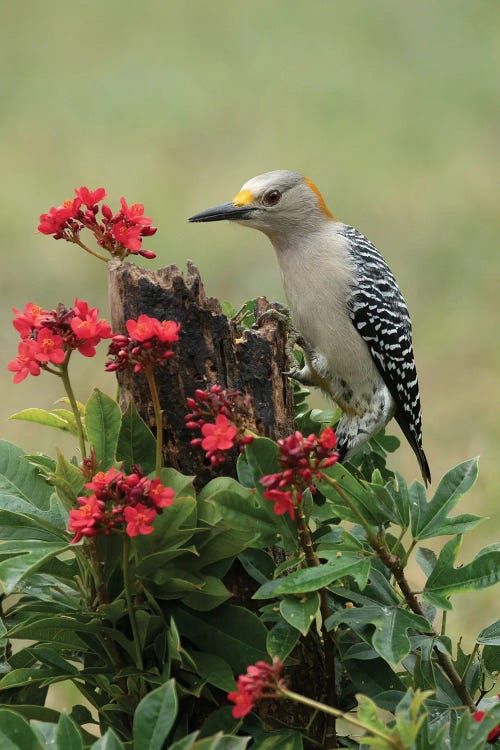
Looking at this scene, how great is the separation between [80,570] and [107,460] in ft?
0.81

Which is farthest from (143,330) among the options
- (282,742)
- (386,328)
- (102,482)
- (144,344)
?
(386,328)

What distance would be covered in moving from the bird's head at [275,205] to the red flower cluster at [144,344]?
66.2 inches

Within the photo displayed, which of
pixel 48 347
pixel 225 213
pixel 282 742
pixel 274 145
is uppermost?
pixel 274 145

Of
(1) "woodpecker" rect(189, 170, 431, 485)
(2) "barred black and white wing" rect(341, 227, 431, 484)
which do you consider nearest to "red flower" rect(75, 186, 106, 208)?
(1) "woodpecker" rect(189, 170, 431, 485)

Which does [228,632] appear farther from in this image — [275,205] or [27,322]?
[275,205]

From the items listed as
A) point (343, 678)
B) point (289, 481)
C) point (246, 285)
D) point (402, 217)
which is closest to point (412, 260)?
point (402, 217)

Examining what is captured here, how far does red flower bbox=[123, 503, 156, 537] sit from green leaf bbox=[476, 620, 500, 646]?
826 mm

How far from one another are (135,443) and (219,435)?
1.44 feet

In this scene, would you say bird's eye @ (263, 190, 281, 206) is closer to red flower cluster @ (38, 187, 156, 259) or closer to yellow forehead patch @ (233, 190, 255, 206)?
yellow forehead patch @ (233, 190, 255, 206)

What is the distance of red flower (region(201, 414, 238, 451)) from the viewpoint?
215 centimetres

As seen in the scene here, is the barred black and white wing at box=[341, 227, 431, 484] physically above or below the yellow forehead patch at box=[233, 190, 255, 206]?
below

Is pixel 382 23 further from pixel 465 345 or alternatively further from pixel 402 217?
pixel 465 345

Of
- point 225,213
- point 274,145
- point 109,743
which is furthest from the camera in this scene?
point 274,145

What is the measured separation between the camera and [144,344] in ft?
7.23
